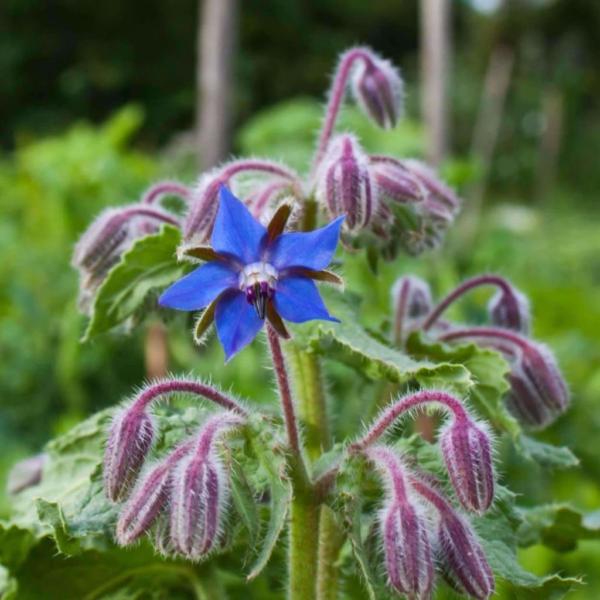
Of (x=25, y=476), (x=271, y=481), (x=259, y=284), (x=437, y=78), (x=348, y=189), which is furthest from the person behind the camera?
(x=437, y=78)

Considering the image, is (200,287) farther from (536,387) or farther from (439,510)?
(536,387)

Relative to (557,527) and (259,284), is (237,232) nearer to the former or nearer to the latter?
(259,284)

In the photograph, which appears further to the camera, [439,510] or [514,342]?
[514,342]

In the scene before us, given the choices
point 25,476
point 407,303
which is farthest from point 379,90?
point 25,476

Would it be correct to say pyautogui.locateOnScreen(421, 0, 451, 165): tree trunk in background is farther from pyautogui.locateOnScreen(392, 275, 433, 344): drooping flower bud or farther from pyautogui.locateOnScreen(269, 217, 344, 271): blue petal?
pyautogui.locateOnScreen(269, 217, 344, 271): blue petal

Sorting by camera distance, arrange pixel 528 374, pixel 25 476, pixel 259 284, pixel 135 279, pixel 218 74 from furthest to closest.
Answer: pixel 218 74
pixel 25 476
pixel 528 374
pixel 135 279
pixel 259 284

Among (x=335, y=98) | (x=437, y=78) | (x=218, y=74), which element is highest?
(x=218, y=74)

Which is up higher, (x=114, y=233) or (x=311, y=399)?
(x=114, y=233)

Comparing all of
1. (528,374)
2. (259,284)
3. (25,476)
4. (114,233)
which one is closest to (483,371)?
(528,374)
